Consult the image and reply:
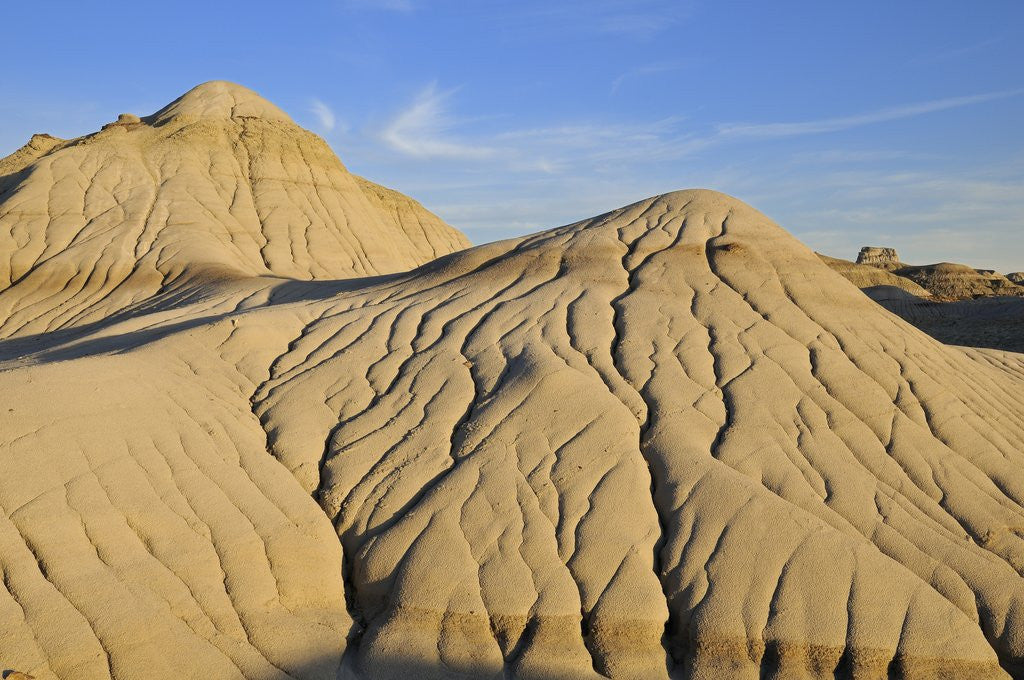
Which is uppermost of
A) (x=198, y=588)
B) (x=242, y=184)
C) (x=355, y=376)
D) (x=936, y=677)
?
(x=242, y=184)

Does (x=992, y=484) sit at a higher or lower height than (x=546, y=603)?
higher

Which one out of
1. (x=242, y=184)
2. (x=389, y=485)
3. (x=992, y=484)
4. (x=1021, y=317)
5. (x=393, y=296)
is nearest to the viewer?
(x=389, y=485)

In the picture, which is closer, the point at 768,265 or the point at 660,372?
the point at 660,372

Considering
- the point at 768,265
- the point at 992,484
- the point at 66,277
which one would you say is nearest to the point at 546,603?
the point at 992,484

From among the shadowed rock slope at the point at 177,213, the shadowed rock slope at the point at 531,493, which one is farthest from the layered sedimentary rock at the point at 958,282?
the shadowed rock slope at the point at 531,493

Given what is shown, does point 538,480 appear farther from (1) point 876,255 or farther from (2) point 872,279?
(1) point 876,255

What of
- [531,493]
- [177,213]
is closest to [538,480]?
[531,493]

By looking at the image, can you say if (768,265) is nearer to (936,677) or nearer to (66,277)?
(936,677)
